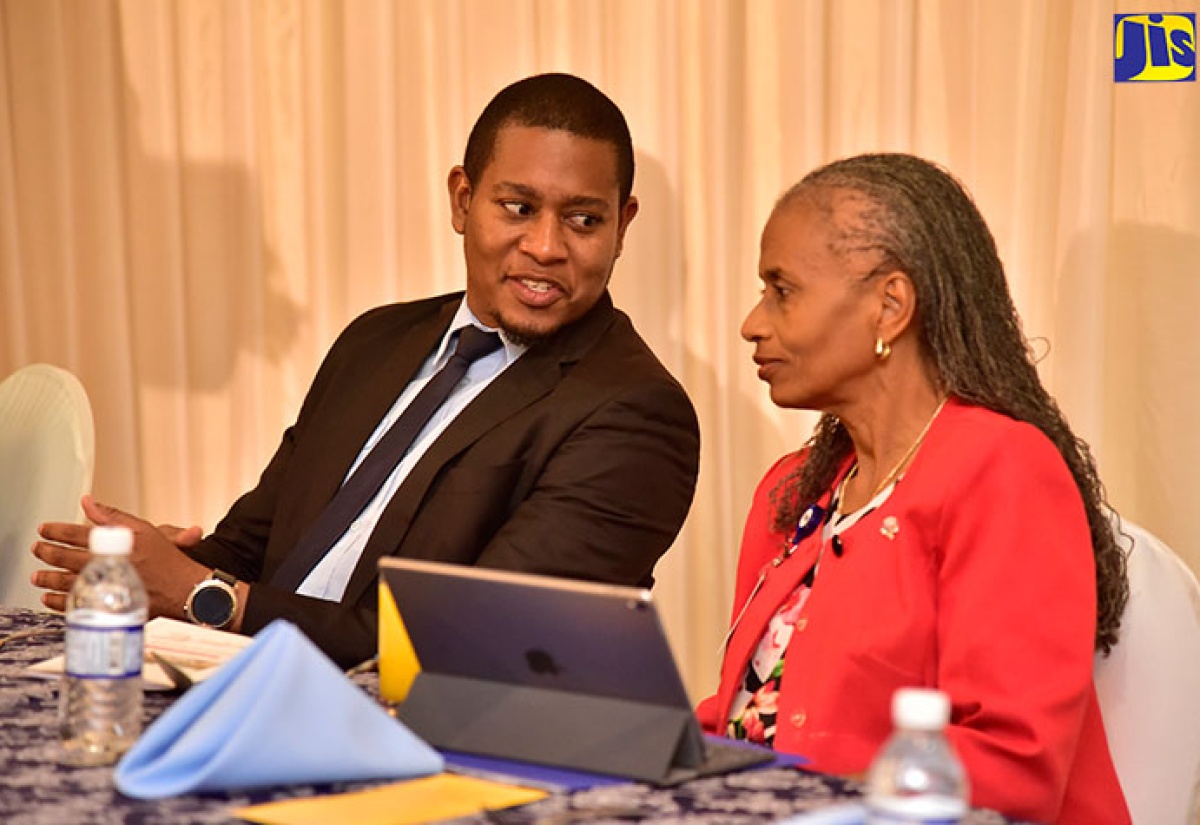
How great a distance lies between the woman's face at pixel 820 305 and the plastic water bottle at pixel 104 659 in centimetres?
100

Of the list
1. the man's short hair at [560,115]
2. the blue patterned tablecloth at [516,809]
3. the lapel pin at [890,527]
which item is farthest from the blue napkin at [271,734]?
the man's short hair at [560,115]

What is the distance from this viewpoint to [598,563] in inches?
114

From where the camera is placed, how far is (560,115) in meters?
3.12

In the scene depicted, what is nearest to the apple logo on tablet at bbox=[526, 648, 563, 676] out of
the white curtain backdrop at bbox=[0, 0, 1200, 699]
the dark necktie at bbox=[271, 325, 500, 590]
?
the dark necktie at bbox=[271, 325, 500, 590]

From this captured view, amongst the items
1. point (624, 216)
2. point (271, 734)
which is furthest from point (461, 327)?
point (271, 734)

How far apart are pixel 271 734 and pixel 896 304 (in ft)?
3.62

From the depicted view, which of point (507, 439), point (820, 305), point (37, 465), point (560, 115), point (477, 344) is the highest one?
point (560, 115)

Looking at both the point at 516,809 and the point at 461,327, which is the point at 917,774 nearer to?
the point at 516,809

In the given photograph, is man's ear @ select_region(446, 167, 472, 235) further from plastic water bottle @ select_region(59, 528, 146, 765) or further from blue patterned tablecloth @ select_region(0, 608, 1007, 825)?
blue patterned tablecloth @ select_region(0, 608, 1007, 825)

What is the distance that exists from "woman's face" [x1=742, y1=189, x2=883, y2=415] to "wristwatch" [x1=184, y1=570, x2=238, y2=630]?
0.98 metres

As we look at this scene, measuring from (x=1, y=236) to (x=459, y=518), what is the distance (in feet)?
8.85

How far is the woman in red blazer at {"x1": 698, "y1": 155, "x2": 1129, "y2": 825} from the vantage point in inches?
80.2

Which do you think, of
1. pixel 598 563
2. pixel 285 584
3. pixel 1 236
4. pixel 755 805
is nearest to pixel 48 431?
pixel 285 584

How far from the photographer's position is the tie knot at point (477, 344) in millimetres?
3213
